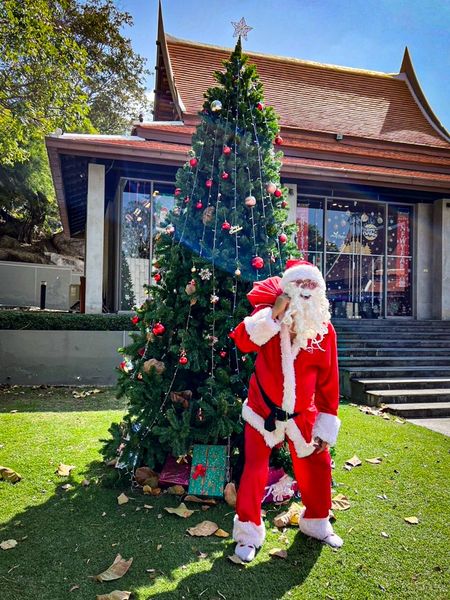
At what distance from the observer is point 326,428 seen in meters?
2.67

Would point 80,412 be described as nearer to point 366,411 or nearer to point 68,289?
point 366,411

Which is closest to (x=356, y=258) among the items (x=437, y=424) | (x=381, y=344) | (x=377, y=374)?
(x=381, y=344)

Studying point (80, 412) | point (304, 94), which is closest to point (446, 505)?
Result: point (80, 412)

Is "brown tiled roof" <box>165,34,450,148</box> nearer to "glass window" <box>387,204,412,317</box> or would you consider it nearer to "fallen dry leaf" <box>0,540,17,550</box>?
"glass window" <box>387,204,412,317</box>

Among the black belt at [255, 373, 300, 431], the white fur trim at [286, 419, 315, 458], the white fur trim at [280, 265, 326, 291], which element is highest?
the white fur trim at [280, 265, 326, 291]

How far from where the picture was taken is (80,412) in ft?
18.5

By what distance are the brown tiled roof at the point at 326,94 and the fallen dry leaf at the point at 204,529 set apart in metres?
11.0

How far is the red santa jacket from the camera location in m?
2.58

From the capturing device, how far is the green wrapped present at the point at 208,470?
3.19 metres

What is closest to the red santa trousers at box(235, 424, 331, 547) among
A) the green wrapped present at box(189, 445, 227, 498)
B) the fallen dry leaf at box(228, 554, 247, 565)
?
the fallen dry leaf at box(228, 554, 247, 565)

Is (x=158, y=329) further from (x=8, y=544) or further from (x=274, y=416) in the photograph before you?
(x=8, y=544)

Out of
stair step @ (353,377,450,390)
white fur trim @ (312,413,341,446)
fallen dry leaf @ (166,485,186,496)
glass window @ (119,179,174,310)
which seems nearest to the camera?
white fur trim @ (312,413,341,446)

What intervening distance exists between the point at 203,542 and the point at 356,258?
34.0 feet

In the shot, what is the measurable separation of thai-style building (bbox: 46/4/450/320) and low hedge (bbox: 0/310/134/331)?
1013 mm
